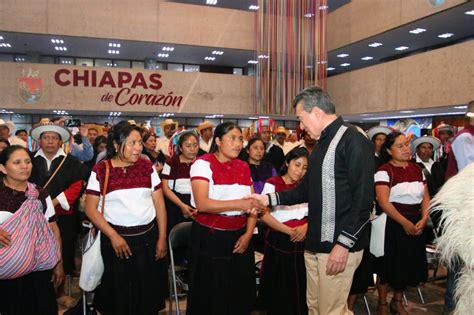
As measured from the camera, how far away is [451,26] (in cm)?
1255

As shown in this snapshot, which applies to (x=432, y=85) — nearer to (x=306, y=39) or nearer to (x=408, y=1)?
(x=408, y=1)

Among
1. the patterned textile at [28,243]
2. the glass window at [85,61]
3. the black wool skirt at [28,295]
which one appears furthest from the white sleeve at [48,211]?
the glass window at [85,61]

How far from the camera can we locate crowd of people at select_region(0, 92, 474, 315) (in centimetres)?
242

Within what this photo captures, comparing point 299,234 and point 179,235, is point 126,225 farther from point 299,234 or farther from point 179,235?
point 299,234

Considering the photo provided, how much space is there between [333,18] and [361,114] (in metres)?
3.89

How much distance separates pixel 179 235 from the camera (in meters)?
3.74

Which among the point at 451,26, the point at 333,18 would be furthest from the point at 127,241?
the point at 333,18

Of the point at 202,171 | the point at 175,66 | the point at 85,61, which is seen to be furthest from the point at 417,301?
the point at 85,61

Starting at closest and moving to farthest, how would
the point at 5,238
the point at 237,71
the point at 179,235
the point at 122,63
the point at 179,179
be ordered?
the point at 5,238 → the point at 179,235 → the point at 179,179 → the point at 122,63 → the point at 237,71

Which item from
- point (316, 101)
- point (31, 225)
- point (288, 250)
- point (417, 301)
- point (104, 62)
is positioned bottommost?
point (417, 301)

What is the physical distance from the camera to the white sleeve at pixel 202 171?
10.2 feet

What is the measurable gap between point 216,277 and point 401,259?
1.84 m

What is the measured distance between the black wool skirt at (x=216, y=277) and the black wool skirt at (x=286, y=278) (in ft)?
1.27

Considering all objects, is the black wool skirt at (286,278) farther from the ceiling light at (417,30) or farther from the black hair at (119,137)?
the ceiling light at (417,30)
